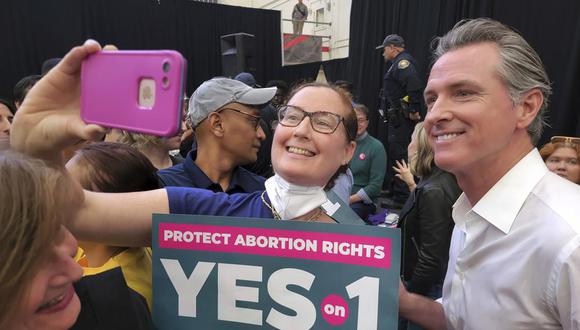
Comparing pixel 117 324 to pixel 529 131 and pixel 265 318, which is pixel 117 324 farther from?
pixel 529 131

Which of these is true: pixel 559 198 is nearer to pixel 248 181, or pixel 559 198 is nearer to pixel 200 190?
pixel 200 190

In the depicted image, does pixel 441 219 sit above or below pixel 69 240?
below

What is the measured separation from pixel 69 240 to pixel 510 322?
3.23 ft

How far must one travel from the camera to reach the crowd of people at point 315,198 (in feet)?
1.90

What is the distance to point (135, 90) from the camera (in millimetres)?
610

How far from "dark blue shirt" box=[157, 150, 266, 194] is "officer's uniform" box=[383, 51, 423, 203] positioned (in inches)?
159

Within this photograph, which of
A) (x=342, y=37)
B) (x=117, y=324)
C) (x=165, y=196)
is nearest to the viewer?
(x=117, y=324)

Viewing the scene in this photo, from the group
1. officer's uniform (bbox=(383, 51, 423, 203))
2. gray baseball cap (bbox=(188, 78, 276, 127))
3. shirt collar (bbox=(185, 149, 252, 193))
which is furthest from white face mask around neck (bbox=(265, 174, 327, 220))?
officer's uniform (bbox=(383, 51, 423, 203))

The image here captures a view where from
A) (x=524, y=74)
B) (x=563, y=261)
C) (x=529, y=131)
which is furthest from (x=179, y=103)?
(x=529, y=131)

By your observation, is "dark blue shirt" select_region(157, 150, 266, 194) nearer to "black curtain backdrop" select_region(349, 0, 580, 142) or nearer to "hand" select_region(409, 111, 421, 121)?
"hand" select_region(409, 111, 421, 121)

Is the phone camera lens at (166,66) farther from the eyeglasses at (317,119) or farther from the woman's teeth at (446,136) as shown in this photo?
the woman's teeth at (446,136)

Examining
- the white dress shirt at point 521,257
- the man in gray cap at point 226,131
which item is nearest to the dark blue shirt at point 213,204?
the white dress shirt at point 521,257

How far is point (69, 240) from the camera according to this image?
0.63 m

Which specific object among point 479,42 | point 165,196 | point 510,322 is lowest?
point 510,322
